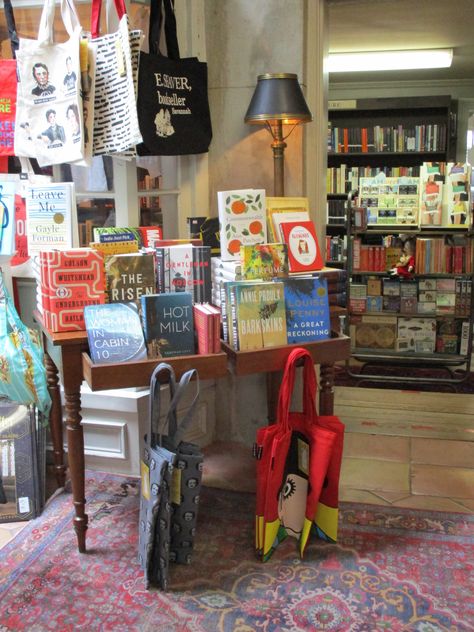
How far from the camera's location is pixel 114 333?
2070mm

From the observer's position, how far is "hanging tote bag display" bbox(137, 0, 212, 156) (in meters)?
2.49

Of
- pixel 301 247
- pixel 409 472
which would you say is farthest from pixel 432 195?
pixel 301 247

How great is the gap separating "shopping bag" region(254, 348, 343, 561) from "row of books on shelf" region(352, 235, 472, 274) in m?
2.95

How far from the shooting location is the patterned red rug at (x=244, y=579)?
1.90 meters

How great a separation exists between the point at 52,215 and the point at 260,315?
0.91 meters

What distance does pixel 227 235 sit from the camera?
7.72 ft

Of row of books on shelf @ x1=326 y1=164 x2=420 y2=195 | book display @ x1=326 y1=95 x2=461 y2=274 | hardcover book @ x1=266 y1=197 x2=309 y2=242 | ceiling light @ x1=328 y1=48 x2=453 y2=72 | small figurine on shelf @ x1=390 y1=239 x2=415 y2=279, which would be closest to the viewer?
hardcover book @ x1=266 y1=197 x2=309 y2=242

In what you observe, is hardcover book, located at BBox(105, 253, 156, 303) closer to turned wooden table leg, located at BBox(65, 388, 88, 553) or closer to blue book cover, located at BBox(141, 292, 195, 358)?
blue book cover, located at BBox(141, 292, 195, 358)

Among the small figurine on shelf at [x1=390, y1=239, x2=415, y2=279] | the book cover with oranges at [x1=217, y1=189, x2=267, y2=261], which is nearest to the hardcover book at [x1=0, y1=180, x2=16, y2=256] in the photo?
the book cover with oranges at [x1=217, y1=189, x2=267, y2=261]

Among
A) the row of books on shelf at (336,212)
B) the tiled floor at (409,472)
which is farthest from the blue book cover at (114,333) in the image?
the row of books on shelf at (336,212)

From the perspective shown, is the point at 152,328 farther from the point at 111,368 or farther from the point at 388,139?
the point at 388,139

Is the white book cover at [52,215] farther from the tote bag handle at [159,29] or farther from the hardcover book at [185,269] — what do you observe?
the tote bag handle at [159,29]

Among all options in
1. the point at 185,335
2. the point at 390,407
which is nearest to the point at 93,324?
the point at 185,335

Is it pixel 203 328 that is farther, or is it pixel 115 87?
pixel 115 87
